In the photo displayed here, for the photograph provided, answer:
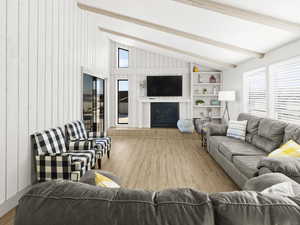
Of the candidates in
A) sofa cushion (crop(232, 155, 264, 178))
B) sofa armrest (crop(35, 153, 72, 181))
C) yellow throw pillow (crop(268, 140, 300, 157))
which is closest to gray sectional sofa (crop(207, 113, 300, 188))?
sofa cushion (crop(232, 155, 264, 178))

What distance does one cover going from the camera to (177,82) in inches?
282

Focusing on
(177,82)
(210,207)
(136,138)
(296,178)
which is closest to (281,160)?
(296,178)

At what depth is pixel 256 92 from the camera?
15.9 feet

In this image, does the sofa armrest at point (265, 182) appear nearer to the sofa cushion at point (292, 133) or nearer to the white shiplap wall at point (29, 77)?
the sofa cushion at point (292, 133)

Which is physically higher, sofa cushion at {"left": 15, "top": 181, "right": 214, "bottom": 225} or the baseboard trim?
sofa cushion at {"left": 15, "top": 181, "right": 214, "bottom": 225}

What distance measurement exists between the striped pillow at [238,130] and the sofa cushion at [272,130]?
1.82 feet

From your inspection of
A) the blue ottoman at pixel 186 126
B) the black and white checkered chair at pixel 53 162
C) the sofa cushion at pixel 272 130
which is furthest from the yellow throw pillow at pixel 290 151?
the blue ottoman at pixel 186 126

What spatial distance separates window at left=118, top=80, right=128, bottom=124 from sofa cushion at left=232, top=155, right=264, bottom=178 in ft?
16.9

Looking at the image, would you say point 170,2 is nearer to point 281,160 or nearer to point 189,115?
point 281,160

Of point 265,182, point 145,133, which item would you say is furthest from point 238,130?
point 145,133

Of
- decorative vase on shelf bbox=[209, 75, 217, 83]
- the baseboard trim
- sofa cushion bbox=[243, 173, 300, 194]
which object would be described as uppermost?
decorative vase on shelf bbox=[209, 75, 217, 83]

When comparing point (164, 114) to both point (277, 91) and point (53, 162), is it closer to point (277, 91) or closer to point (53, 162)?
point (277, 91)

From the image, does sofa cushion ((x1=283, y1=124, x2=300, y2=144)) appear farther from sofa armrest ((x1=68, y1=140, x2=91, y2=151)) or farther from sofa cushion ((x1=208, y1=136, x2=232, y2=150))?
sofa armrest ((x1=68, y1=140, x2=91, y2=151))

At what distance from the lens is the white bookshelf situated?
7059 millimetres
